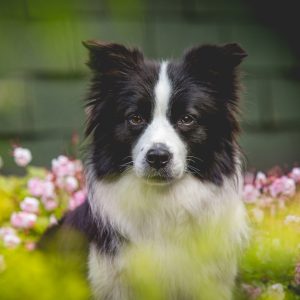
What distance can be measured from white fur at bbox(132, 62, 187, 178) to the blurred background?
6.16ft

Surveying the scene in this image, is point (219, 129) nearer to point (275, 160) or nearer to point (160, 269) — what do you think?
point (160, 269)

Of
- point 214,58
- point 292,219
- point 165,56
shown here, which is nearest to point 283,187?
point 292,219

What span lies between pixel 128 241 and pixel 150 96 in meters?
0.65

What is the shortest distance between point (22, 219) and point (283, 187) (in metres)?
1.41

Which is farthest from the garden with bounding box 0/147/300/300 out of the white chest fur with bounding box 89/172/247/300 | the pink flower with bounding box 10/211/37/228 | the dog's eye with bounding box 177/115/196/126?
the dog's eye with bounding box 177/115/196/126

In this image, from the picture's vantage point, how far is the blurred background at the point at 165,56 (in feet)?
16.1

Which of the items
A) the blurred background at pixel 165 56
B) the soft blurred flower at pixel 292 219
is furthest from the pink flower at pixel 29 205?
the soft blurred flower at pixel 292 219

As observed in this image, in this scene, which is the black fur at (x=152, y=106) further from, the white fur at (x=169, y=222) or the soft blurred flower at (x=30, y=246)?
the soft blurred flower at (x=30, y=246)

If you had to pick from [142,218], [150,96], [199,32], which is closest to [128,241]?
[142,218]

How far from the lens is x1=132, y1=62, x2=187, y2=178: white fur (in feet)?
9.08

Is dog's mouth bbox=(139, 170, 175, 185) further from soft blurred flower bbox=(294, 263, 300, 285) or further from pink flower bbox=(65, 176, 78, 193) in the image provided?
pink flower bbox=(65, 176, 78, 193)

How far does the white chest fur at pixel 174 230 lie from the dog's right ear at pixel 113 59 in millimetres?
496

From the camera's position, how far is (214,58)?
2994 mm

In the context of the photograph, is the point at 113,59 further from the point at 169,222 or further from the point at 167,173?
the point at 169,222
